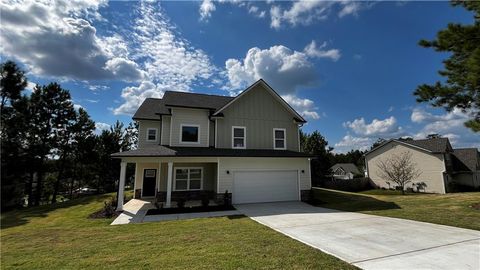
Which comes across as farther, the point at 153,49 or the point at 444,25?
the point at 153,49

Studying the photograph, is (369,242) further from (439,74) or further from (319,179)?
(319,179)

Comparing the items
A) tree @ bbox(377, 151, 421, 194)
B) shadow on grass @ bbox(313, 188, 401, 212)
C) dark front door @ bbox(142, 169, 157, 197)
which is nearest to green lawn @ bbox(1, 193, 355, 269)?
shadow on grass @ bbox(313, 188, 401, 212)

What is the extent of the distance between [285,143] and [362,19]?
9.59 m

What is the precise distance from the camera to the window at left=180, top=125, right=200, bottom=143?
55.0 feet

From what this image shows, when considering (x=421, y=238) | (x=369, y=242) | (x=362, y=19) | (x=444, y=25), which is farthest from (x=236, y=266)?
(x=362, y=19)

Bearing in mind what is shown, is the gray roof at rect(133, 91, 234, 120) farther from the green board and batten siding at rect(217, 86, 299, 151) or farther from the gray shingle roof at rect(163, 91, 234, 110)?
the green board and batten siding at rect(217, 86, 299, 151)

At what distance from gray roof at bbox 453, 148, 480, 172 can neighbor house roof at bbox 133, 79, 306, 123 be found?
78.0 feet

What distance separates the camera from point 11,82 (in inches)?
904

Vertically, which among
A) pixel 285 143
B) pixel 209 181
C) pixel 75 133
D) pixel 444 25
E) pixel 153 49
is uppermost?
pixel 153 49

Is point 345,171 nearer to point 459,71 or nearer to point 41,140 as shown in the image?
point 459,71

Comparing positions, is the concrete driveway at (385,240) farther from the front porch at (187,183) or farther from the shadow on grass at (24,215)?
the shadow on grass at (24,215)

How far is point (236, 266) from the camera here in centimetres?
484

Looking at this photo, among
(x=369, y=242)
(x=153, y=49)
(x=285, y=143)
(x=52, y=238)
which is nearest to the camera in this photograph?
(x=369, y=242)

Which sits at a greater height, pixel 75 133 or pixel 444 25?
pixel 444 25
